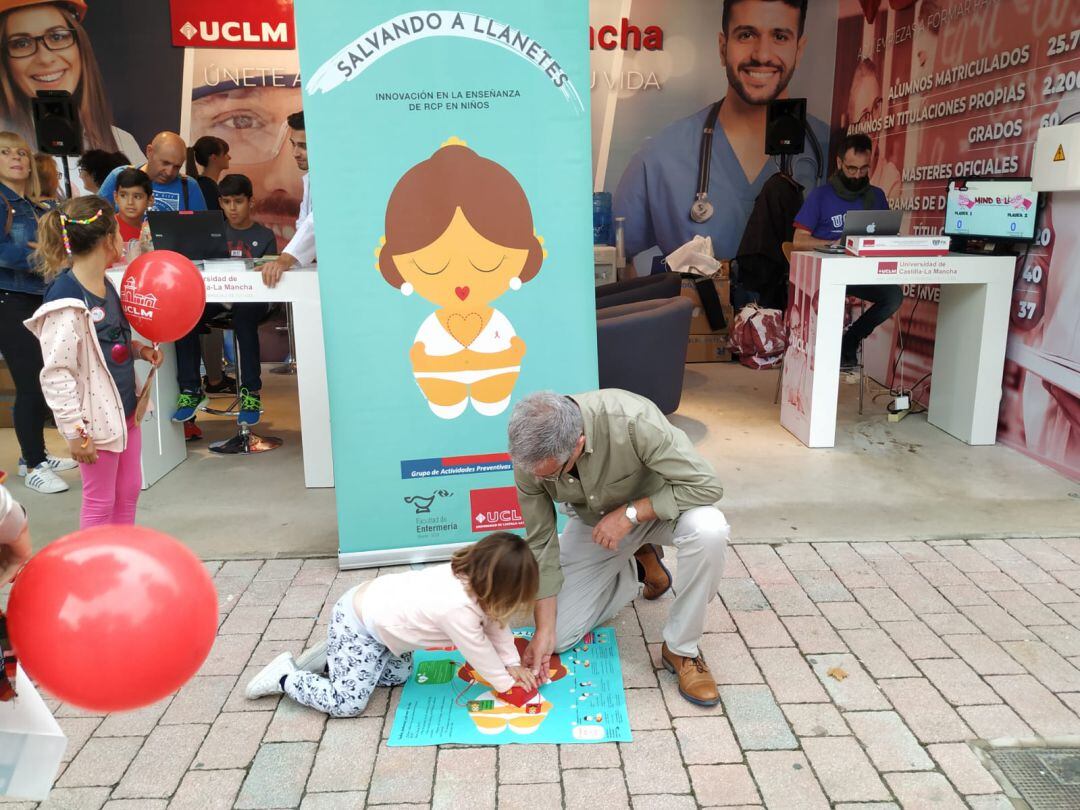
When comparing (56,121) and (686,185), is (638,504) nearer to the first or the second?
(686,185)

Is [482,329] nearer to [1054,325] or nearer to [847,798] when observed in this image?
[847,798]

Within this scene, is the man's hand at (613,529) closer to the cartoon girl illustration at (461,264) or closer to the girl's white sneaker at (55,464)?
the cartoon girl illustration at (461,264)

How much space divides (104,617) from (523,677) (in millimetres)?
1467

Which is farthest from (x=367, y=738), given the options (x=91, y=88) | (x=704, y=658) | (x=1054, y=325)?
(x=91, y=88)

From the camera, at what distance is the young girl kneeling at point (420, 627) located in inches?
93.5

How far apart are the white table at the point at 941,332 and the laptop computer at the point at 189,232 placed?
11.2ft

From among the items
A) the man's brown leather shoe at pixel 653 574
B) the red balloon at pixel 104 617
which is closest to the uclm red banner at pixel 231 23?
the man's brown leather shoe at pixel 653 574

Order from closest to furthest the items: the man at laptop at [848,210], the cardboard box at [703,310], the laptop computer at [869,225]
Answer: the laptop computer at [869,225], the man at laptop at [848,210], the cardboard box at [703,310]

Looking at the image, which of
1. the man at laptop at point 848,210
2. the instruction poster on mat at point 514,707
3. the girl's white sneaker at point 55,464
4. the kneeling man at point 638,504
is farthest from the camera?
the man at laptop at point 848,210

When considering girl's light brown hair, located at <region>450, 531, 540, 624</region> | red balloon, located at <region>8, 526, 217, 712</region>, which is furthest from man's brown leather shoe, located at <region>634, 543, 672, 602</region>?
red balloon, located at <region>8, 526, 217, 712</region>

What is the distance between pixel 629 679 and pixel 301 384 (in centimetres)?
256

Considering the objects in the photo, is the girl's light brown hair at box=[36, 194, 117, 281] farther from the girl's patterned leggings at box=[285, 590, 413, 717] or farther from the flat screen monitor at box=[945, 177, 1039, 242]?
the flat screen monitor at box=[945, 177, 1039, 242]

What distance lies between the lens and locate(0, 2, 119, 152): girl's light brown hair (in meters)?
7.36

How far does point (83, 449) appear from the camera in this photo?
291cm
